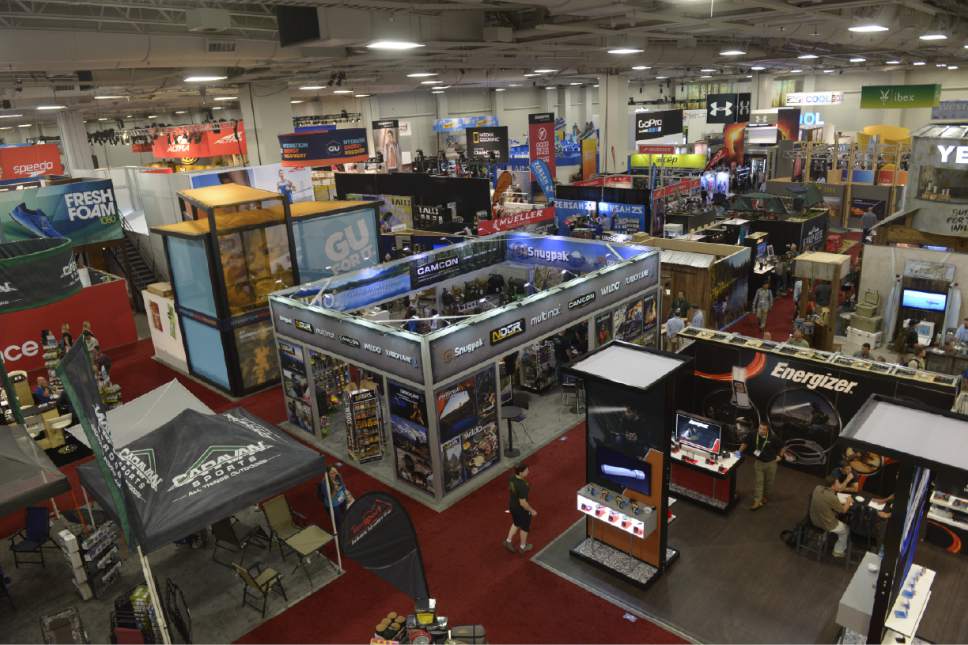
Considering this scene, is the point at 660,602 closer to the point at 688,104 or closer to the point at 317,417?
the point at 317,417

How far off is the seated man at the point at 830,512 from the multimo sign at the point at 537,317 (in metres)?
4.43

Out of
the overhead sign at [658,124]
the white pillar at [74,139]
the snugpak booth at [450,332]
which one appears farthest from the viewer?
the white pillar at [74,139]

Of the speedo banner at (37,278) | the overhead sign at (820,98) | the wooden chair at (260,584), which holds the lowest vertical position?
the wooden chair at (260,584)

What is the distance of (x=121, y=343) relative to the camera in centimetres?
1658

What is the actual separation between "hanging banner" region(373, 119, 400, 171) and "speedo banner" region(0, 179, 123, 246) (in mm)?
17415

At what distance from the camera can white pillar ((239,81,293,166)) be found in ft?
66.7

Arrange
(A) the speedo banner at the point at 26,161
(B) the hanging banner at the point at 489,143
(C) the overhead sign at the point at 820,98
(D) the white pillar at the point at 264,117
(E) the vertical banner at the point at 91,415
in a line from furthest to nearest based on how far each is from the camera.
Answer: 1. (C) the overhead sign at the point at 820,98
2. (B) the hanging banner at the point at 489,143
3. (A) the speedo banner at the point at 26,161
4. (D) the white pillar at the point at 264,117
5. (E) the vertical banner at the point at 91,415

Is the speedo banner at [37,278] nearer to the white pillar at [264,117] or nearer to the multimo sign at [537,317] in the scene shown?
the multimo sign at [537,317]

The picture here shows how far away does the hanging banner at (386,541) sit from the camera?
6074 mm

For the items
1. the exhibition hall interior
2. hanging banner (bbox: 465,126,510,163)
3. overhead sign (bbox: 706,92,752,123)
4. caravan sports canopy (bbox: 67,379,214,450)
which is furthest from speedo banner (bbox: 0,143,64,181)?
overhead sign (bbox: 706,92,752,123)

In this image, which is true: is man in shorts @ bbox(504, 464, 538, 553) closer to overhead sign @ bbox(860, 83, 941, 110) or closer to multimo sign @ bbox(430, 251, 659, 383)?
multimo sign @ bbox(430, 251, 659, 383)

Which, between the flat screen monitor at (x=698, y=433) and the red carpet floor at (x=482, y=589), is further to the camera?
the flat screen monitor at (x=698, y=433)

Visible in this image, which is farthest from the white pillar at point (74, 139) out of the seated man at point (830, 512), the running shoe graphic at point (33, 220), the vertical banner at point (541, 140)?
the seated man at point (830, 512)

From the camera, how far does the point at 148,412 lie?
8.60 m
